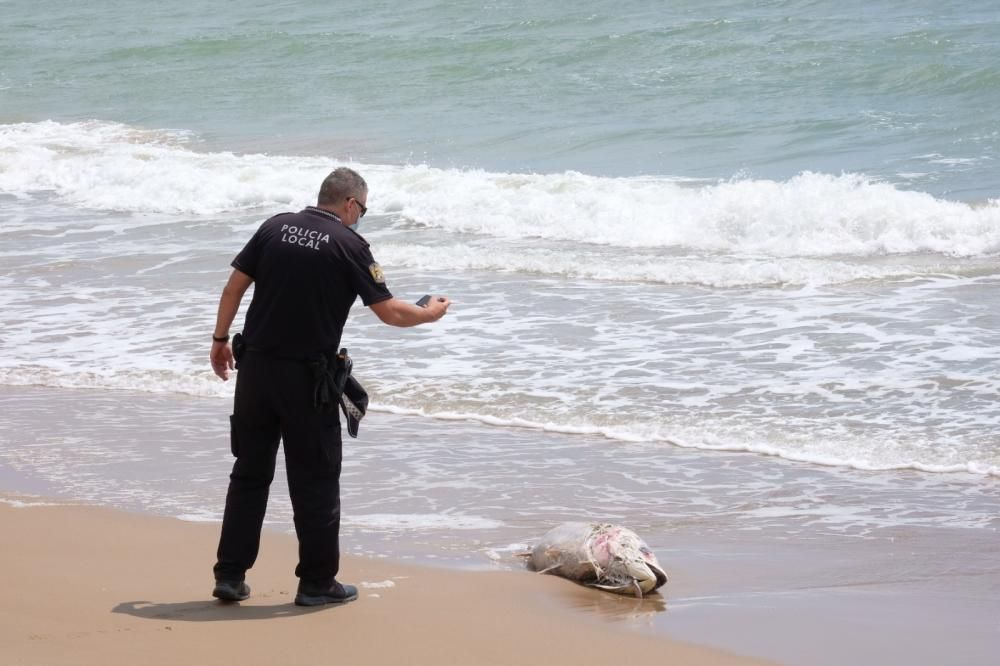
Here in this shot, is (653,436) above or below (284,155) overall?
below

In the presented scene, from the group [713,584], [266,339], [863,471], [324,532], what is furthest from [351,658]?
[863,471]

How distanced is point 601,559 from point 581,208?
1031cm

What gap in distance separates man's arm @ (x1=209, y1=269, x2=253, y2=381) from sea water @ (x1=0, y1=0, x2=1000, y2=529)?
1491 millimetres

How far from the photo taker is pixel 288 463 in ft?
15.6

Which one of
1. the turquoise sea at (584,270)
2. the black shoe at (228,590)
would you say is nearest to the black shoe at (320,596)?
the black shoe at (228,590)

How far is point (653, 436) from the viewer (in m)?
7.55

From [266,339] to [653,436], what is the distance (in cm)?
342

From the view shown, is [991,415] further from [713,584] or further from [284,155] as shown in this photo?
[284,155]

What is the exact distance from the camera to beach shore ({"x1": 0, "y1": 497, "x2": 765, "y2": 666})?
13.7 feet

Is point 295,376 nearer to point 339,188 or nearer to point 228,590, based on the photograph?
point 339,188

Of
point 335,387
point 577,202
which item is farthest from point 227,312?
point 577,202

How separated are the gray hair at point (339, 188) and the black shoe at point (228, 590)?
1.38m

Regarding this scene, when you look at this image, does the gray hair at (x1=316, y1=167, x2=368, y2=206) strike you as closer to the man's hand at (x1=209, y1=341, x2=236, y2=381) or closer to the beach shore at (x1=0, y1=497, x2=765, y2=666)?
the man's hand at (x1=209, y1=341, x2=236, y2=381)

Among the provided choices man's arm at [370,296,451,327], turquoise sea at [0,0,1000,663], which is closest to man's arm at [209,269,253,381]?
man's arm at [370,296,451,327]
